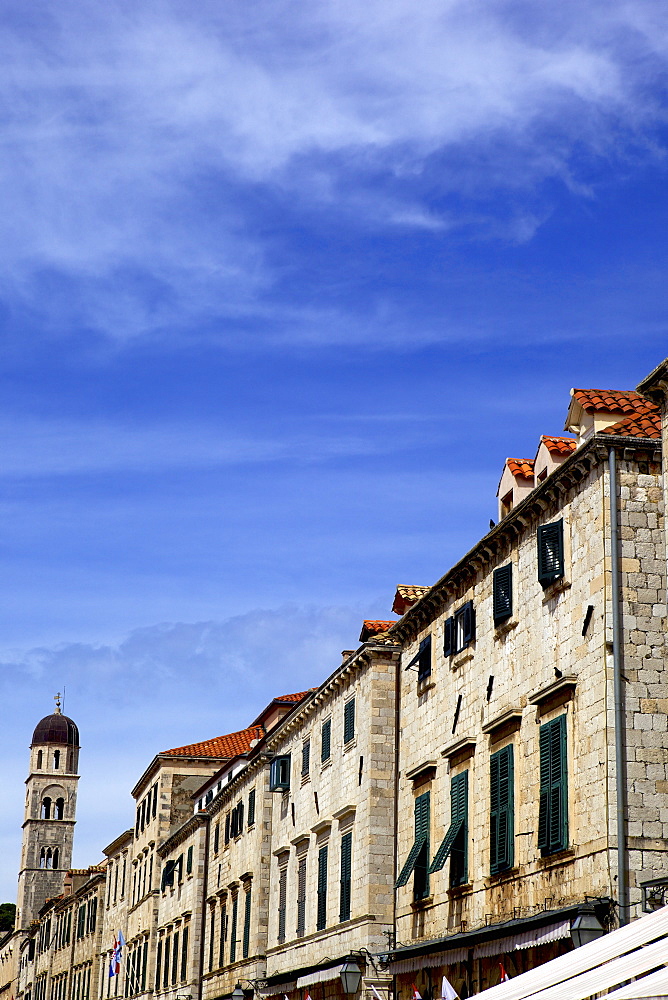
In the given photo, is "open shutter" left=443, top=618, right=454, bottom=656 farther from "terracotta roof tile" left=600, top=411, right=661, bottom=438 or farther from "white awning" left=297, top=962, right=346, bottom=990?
"white awning" left=297, top=962, right=346, bottom=990

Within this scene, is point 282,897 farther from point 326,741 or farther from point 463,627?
point 463,627

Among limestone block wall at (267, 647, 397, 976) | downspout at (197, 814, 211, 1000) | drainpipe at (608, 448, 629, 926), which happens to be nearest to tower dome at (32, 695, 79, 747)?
downspout at (197, 814, 211, 1000)

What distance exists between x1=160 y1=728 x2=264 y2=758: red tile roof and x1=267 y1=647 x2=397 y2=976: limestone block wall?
76.9 ft

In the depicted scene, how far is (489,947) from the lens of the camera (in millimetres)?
22609

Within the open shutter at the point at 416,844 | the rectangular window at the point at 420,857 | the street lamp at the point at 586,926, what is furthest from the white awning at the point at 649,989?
the open shutter at the point at 416,844

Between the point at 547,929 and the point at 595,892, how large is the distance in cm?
135

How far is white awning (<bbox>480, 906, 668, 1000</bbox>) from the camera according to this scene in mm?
14781

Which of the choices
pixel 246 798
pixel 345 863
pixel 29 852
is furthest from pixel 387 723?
pixel 29 852

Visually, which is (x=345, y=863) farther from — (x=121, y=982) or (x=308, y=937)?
(x=121, y=982)

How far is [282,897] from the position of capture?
3847cm

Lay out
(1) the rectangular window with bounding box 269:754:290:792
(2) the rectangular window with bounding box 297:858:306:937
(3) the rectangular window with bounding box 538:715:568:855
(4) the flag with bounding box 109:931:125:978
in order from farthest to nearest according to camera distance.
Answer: (4) the flag with bounding box 109:931:125:978 → (1) the rectangular window with bounding box 269:754:290:792 → (2) the rectangular window with bounding box 297:858:306:937 → (3) the rectangular window with bounding box 538:715:568:855

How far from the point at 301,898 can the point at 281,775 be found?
4133 mm

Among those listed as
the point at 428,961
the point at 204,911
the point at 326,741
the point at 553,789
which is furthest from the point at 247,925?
the point at 553,789

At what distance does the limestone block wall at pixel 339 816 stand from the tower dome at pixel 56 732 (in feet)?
346
